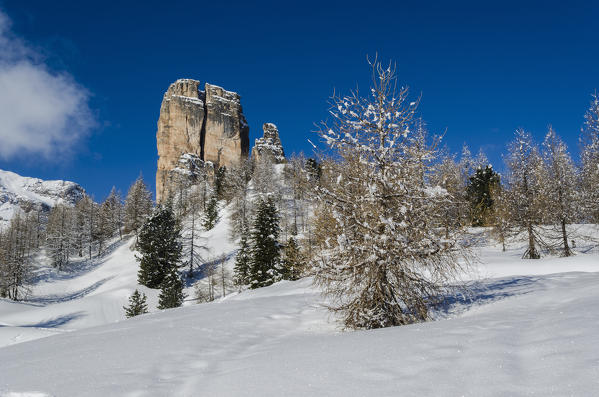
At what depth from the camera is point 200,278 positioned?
137 feet

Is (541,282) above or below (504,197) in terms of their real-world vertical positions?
below

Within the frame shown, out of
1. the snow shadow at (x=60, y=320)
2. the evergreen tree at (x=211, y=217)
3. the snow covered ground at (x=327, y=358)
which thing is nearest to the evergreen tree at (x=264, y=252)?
the snow shadow at (x=60, y=320)

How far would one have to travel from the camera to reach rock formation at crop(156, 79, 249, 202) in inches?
4592

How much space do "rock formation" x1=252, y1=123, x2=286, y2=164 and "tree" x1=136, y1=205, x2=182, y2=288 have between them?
2795 inches

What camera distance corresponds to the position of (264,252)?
1214 inches

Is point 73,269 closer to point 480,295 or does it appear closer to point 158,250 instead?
point 158,250

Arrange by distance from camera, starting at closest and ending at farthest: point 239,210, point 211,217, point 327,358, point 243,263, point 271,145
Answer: point 327,358
point 243,263
point 239,210
point 211,217
point 271,145

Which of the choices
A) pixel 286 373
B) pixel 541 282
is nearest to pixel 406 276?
pixel 286 373

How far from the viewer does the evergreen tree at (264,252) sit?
30.1 metres

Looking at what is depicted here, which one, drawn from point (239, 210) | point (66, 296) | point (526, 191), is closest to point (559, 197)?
point (526, 191)

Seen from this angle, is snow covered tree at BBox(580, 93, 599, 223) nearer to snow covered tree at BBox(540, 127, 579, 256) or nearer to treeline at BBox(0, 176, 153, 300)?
snow covered tree at BBox(540, 127, 579, 256)

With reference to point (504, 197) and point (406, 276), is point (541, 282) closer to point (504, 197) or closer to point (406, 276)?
point (406, 276)

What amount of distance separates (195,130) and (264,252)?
320 feet

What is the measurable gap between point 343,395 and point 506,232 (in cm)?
2476
